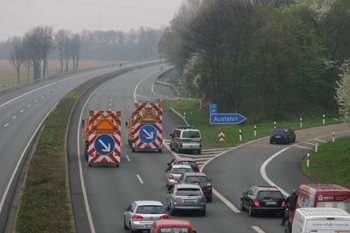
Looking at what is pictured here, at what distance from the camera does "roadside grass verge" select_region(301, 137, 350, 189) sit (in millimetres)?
28141

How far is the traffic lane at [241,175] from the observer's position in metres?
19.3

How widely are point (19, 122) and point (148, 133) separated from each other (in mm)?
21618

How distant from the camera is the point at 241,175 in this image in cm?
2998

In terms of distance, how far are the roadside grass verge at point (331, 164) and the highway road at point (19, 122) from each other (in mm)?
18131

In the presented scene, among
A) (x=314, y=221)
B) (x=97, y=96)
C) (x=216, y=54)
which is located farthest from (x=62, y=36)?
(x=314, y=221)

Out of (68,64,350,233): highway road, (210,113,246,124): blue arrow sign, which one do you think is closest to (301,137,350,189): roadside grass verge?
(68,64,350,233): highway road

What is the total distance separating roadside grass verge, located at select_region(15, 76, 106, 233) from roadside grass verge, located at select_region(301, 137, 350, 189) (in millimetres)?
15256

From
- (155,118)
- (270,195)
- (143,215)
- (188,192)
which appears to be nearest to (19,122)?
(155,118)

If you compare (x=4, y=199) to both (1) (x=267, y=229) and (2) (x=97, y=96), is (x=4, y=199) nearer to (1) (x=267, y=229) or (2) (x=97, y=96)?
(1) (x=267, y=229)

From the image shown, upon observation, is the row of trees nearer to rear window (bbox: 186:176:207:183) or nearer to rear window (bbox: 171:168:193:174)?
rear window (bbox: 171:168:193:174)

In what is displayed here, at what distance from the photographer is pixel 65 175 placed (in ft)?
89.0

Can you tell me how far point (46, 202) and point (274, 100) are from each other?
43.9 m

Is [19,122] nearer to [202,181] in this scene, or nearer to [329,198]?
[202,181]

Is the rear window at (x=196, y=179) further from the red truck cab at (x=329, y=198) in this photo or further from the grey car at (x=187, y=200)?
the red truck cab at (x=329, y=198)
